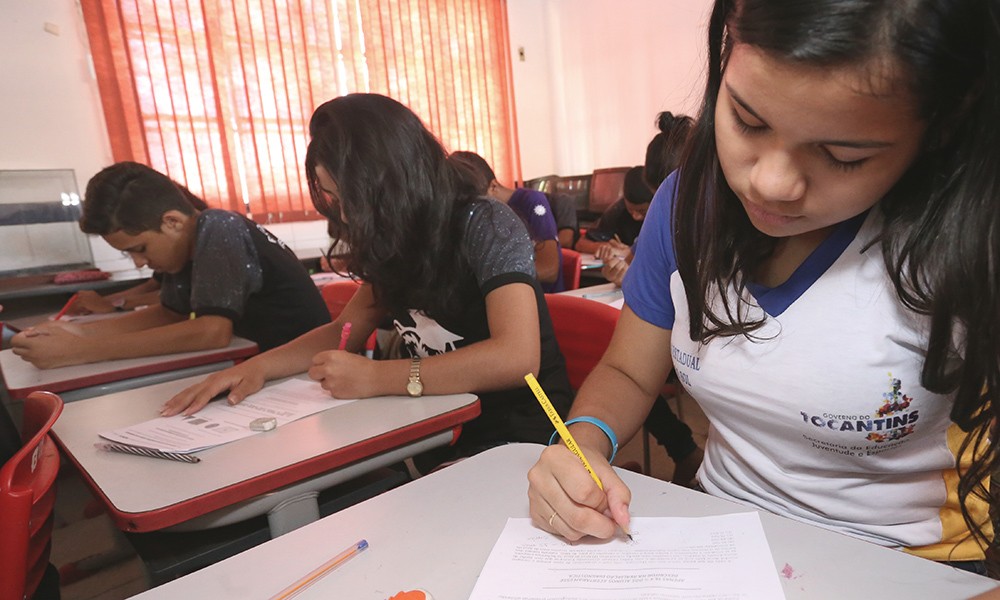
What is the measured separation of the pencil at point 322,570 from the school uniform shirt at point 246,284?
1289mm

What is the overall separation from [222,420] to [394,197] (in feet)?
1.72

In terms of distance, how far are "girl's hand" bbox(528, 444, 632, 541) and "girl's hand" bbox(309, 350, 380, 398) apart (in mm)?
527

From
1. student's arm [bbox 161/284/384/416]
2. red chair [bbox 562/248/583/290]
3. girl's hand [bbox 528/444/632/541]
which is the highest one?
girl's hand [bbox 528/444/632/541]

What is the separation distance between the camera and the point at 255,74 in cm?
401

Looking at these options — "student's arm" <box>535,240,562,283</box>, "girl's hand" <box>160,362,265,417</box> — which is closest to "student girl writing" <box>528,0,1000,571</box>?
"girl's hand" <box>160,362,265,417</box>

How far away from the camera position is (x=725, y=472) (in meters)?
0.78

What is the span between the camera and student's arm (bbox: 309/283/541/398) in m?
1.06

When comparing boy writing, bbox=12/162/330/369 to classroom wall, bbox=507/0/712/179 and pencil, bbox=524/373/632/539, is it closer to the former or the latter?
pencil, bbox=524/373/632/539

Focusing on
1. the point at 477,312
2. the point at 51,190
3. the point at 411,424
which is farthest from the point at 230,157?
the point at 411,424

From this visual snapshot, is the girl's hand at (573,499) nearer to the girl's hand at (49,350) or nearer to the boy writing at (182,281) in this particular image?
the boy writing at (182,281)

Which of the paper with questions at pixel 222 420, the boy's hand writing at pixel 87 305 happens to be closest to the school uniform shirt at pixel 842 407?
the paper with questions at pixel 222 420

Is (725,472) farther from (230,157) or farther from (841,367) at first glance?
(230,157)

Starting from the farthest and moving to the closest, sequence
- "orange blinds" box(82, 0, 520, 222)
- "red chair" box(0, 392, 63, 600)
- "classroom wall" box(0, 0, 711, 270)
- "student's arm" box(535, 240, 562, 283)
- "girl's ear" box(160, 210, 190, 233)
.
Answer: "orange blinds" box(82, 0, 520, 222)
"classroom wall" box(0, 0, 711, 270)
"student's arm" box(535, 240, 562, 283)
"girl's ear" box(160, 210, 190, 233)
"red chair" box(0, 392, 63, 600)

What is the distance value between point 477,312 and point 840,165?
0.84 metres
